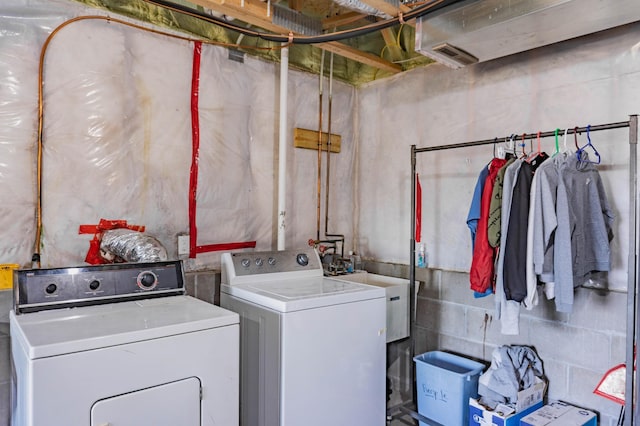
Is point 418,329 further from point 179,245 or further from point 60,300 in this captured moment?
point 60,300

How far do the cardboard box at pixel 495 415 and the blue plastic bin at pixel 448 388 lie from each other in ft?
0.27

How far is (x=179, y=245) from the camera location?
255 centimetres

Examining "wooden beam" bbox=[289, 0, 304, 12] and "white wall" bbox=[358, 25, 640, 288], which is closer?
"white wall" bbox=[358, 25, 640, 288]

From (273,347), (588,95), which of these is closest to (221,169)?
(273,347)

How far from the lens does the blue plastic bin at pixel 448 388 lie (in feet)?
7.98

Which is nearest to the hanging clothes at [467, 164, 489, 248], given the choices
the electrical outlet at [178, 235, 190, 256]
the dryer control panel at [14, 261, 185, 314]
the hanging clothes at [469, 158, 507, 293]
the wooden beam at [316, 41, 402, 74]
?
the hanging clothes at [469, 158, 507, 293]

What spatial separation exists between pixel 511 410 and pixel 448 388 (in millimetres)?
361

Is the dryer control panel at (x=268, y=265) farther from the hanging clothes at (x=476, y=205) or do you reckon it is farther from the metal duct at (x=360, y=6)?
the metal duct at (x=360, y=6)

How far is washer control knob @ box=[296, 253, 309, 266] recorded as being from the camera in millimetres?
2664

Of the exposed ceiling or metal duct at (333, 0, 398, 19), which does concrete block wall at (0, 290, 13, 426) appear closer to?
the exposed ceiling

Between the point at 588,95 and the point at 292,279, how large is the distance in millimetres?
1935

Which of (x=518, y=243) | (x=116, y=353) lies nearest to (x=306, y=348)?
(x=116, y=353)

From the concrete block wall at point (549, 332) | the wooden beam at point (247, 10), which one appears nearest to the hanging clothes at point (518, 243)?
the concrete block wall at point (549, 332)

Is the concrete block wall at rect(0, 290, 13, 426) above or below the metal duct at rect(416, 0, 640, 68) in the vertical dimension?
below
